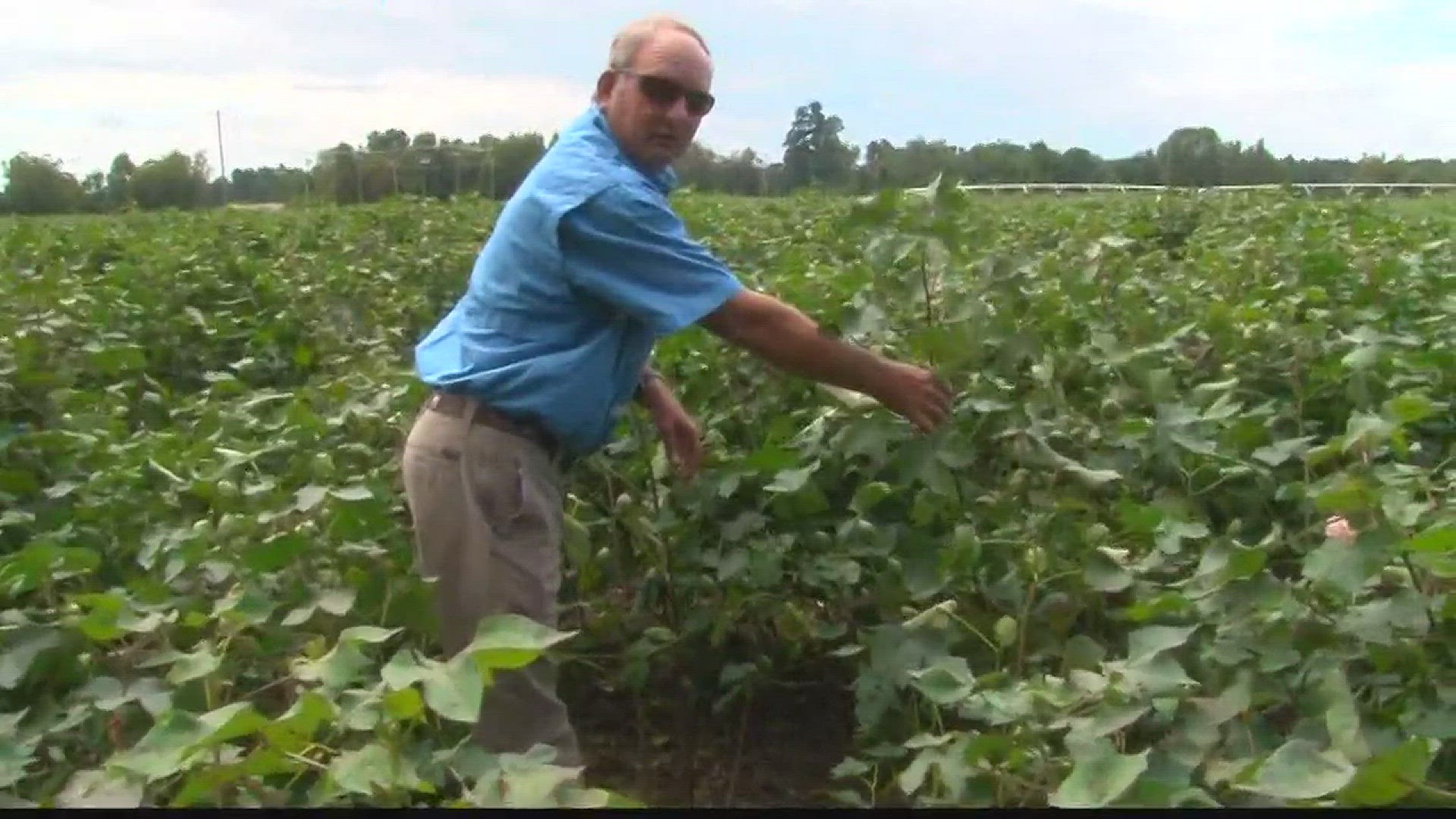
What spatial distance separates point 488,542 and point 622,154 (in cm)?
70

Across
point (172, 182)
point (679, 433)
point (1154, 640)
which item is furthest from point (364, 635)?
point (172, 182)

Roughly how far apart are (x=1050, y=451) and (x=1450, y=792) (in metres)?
1.24

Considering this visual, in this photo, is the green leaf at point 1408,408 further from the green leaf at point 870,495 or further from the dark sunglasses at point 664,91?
the dark sunglasses at point 664,91

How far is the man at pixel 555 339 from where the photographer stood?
267cm

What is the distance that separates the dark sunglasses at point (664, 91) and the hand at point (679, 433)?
59 cm

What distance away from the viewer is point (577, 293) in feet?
9.06

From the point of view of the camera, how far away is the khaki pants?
2816mm

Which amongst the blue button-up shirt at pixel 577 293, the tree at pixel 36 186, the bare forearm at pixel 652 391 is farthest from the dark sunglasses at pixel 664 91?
the tree at pixel 36 186

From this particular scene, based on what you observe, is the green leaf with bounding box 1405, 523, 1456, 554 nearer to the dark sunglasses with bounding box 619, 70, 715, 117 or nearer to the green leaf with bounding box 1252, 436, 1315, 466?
the green leaf with bounding box 1252, 436, 1315, 466

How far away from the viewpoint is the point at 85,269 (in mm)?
8812

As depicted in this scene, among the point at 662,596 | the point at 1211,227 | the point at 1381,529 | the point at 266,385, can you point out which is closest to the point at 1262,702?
the point at 1381,529

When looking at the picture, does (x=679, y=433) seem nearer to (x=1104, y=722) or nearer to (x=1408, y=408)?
(x=1408, y=408)

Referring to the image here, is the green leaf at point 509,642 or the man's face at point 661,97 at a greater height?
the man's face at point 661,97

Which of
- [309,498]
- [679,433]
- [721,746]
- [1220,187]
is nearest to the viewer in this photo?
[309,498]
